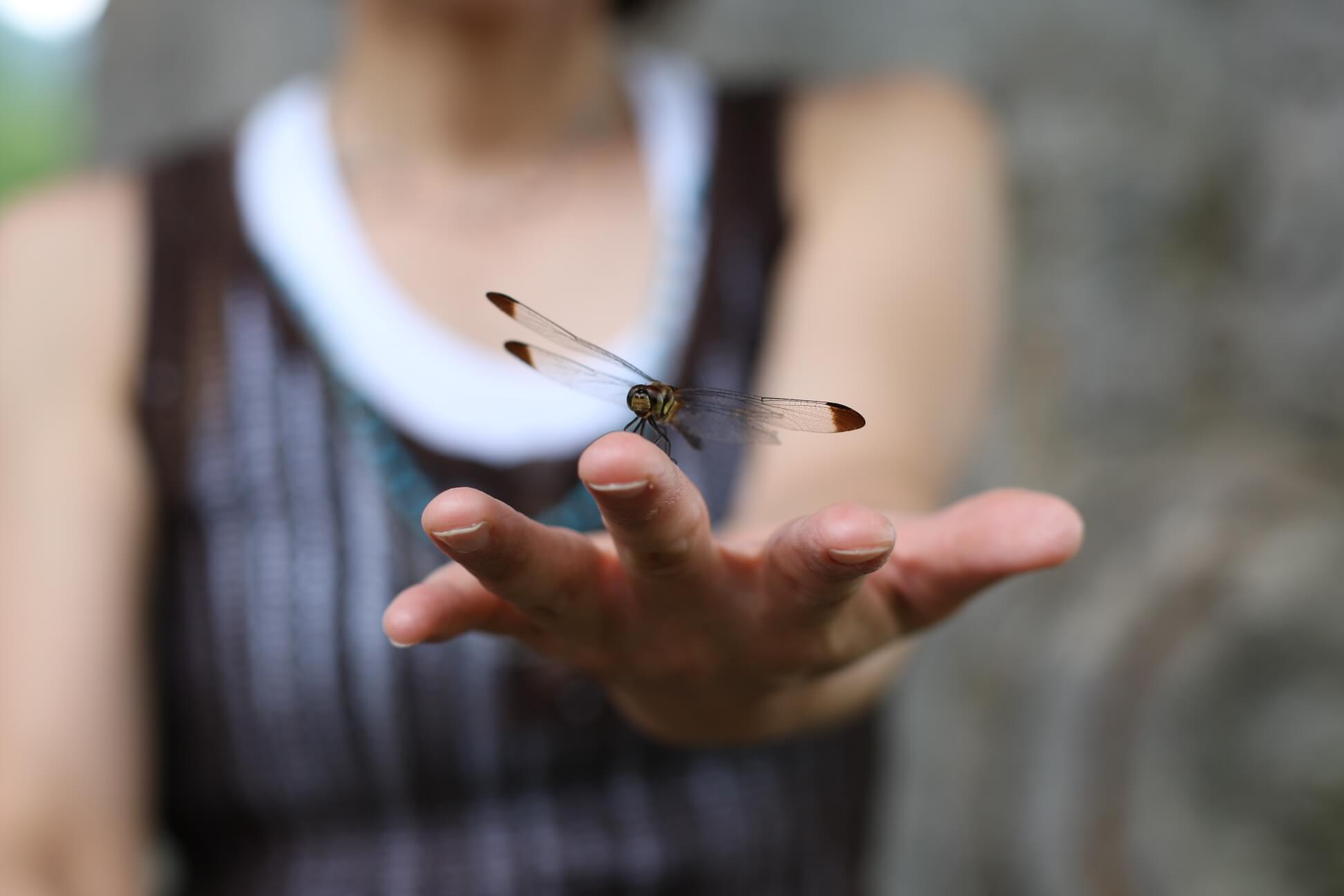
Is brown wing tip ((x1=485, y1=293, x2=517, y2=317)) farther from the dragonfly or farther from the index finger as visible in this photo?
the index finger

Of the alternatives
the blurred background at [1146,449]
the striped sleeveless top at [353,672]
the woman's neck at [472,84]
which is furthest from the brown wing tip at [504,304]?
the blurred background at [1146,449]

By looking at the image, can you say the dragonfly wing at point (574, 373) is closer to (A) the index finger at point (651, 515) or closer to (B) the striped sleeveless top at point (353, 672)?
(B) the striped sleeveless top at point (353, 672)

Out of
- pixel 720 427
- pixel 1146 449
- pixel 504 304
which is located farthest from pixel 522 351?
pixel 1146 449

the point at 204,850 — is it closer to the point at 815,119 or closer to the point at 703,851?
the point at 703,851

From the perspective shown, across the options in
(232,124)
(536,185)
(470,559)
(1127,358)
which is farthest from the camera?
(232,124)

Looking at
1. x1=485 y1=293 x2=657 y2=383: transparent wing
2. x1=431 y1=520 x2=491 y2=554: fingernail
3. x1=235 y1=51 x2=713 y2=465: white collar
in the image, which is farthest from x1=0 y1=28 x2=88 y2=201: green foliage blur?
x1=431 y1=520 x2=491 y2=554: fingernail

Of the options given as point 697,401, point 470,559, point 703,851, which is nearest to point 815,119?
point 697,401

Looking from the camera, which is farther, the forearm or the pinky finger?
the forearm

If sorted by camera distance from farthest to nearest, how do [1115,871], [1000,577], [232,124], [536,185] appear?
[232,124], [1115,871], [536,185], [1000,577]
